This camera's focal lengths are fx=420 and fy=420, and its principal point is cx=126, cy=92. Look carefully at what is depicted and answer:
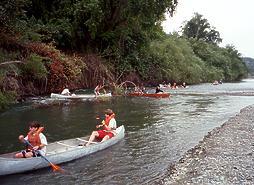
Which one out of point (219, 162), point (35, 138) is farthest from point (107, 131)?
point (219, 162)

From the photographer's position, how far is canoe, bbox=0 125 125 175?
1207cm

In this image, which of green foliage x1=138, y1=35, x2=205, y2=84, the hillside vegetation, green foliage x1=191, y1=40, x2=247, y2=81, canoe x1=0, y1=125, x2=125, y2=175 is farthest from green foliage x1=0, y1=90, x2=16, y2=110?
green foliage x1=191, y1=40, x2=247, y2=81

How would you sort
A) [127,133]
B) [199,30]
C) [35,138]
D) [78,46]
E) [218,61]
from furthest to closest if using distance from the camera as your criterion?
[199,30], [218,61], [78,46], [127,133], [35,138]

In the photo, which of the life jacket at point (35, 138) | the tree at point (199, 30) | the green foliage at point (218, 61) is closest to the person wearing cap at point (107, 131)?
the life jacket at point (35, 138)

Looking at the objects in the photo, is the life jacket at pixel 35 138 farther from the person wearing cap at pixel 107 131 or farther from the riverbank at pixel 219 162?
the riverbank at pixel 219 162

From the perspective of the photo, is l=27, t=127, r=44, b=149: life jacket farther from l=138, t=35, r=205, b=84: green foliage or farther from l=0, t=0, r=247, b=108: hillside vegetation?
l=138, t=35, r=205, b=84: green foliage

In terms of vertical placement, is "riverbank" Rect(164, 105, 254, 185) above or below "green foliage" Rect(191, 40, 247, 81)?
below

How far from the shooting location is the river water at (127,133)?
12.3m

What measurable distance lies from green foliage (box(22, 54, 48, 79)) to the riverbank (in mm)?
17714

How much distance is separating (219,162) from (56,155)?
513 centimetres

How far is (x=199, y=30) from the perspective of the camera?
12725 centimetres

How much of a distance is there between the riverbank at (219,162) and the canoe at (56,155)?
10.8 ft

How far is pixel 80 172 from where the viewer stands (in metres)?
12.7

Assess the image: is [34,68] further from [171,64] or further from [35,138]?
[171,64]
